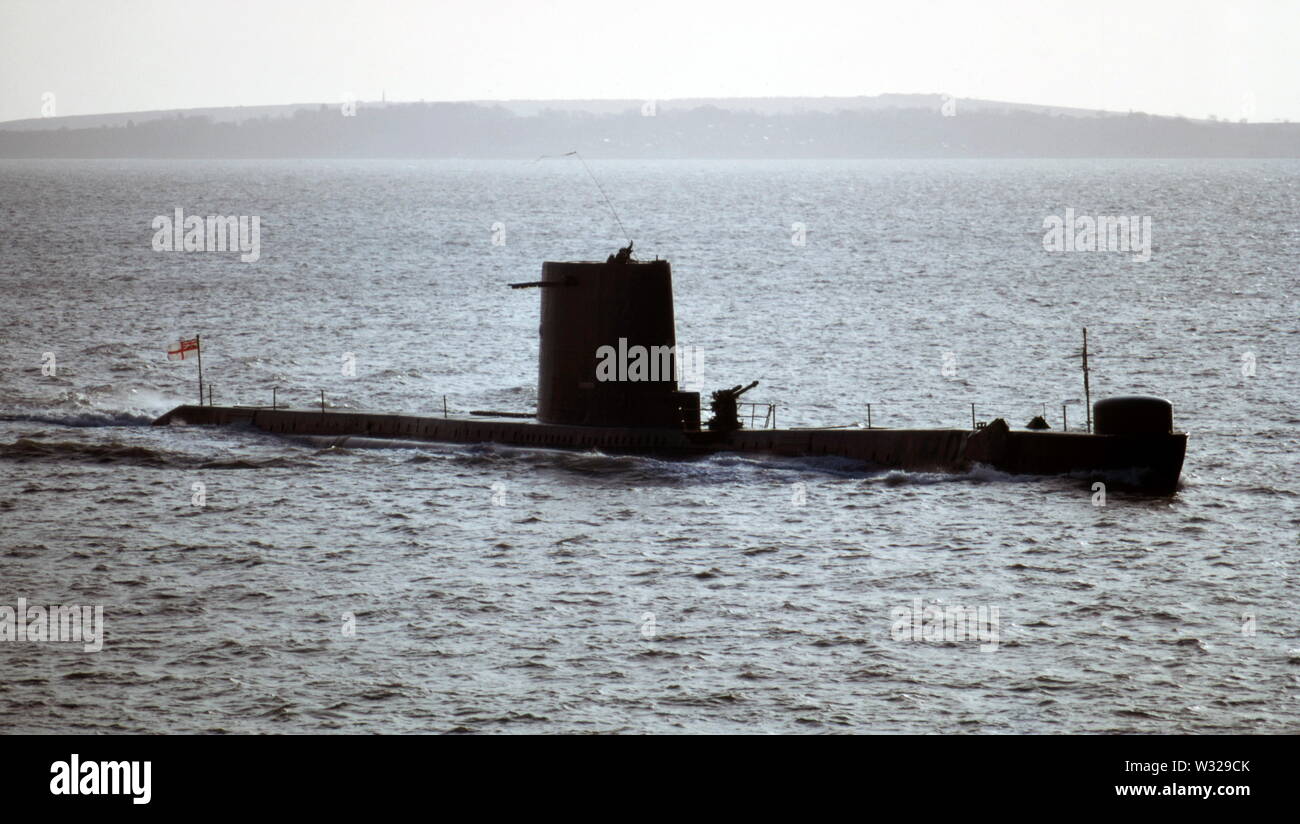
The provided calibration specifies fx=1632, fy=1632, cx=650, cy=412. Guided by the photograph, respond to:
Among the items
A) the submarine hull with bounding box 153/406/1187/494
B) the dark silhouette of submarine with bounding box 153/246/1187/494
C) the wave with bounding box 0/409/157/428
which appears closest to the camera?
the submarine hull with bounding box 153/406/1187/494

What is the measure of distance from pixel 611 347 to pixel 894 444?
24.8 feet

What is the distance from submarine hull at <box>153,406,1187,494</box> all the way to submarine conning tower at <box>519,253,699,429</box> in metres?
0.49

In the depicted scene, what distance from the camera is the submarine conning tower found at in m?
40.5

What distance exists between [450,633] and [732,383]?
1326 inches

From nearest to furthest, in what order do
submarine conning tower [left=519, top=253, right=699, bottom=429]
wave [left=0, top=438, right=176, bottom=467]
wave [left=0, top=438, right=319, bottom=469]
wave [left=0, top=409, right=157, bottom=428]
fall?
submarine conning tower [left=519, top=253, right=699, bottom=429] < wave [left=0, top=438, right=319, bottom=469] < wave [left=0, top=438, right=176, bottom=467] < wave [left=0, top=409, right=157, bottom=428]

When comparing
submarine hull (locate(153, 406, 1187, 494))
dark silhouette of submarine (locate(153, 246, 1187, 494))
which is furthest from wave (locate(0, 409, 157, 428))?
dark silhouette of submarine (locate(153, 246, 1187, 494))

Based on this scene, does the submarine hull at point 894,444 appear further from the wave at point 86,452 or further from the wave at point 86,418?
the wave at point 86,418

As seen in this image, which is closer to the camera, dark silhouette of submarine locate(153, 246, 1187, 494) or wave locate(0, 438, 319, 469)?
dark silhouette of submarine locate(153, 246, 1187, 494)

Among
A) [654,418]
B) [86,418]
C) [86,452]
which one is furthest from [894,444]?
[86,418]

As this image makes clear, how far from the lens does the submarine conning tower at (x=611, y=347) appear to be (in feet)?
133

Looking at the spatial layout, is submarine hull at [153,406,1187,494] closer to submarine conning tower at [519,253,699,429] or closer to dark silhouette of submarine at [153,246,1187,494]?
dark silhouette of submarine at [153,246,1187,494]

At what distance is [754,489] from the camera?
132 feet
